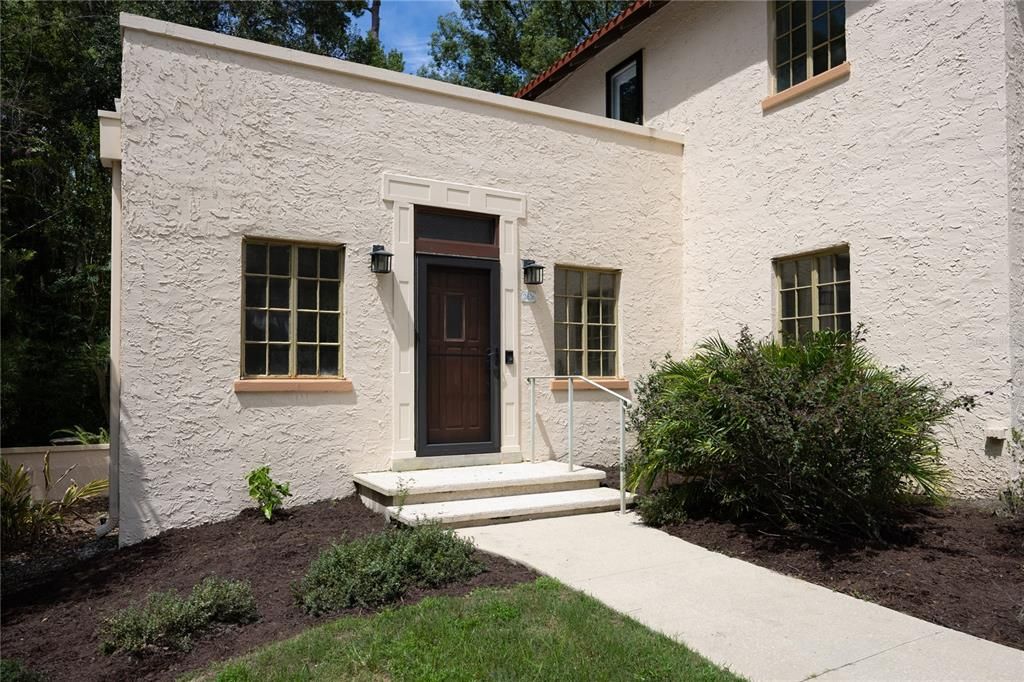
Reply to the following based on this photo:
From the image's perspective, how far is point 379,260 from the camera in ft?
24.4

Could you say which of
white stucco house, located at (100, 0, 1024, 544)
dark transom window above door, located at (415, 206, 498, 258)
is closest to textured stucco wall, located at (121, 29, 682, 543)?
white stucco house, located at (100, 0, 1024, 544)

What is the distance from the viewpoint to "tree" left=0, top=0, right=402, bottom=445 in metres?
10.8

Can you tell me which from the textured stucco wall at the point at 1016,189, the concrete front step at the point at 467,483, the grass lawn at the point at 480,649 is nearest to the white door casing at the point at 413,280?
the concrete front step at the point at 467,483

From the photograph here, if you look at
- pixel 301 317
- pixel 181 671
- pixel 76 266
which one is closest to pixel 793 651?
pixel 181 671

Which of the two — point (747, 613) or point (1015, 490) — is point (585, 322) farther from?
point (747, 613)

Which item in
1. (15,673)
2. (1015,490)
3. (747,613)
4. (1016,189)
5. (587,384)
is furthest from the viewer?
(587,384)

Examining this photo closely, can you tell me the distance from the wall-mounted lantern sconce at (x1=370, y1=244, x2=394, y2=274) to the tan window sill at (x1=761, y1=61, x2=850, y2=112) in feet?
16.2

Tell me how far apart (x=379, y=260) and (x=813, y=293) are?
16.3 ft

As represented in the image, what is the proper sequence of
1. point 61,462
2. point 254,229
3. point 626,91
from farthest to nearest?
point 626,91 → point 61,462 → point 254,229

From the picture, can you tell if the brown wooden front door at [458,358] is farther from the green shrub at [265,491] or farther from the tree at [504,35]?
the tree at [504,35]

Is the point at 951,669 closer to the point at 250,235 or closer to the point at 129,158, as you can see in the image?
the point at 250,235

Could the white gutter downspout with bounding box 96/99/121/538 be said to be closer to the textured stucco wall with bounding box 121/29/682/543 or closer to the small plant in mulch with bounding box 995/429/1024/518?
the textured stucco wall with bounding box 121/29/682/543

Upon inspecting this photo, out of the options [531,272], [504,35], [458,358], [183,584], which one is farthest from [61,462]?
[504,35]

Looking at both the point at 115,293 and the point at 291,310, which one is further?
the point at 291,310
